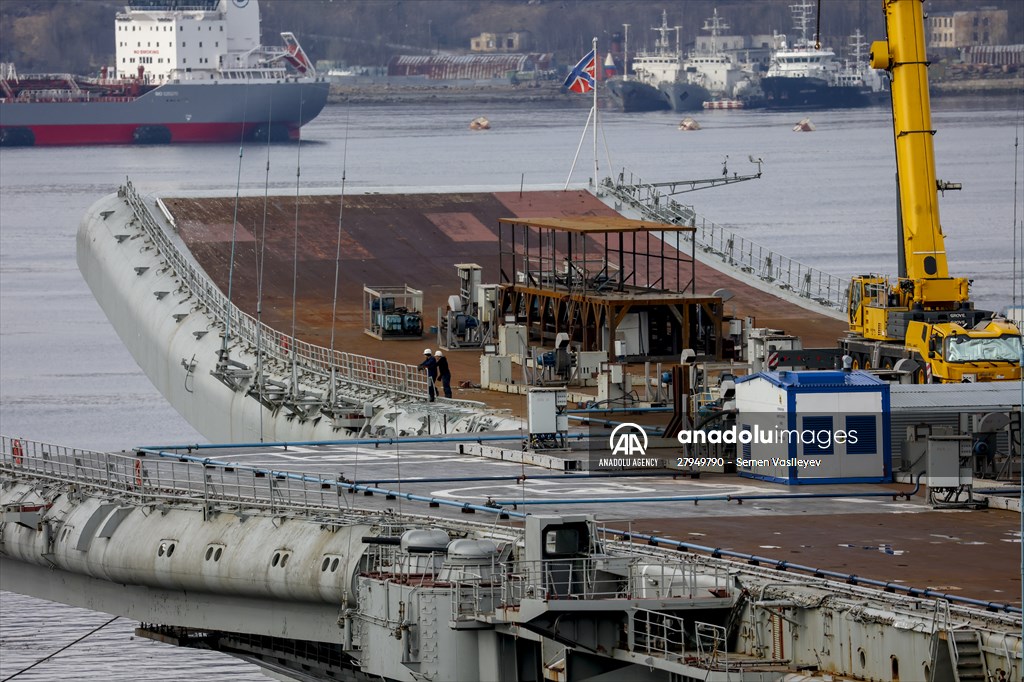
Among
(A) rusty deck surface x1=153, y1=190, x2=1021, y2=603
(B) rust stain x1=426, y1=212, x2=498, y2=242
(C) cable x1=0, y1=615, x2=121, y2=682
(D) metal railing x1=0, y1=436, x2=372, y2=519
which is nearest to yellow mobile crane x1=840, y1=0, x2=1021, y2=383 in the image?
(A) rusty deck surface x1=153, y1=190, x2=1021, y2=603

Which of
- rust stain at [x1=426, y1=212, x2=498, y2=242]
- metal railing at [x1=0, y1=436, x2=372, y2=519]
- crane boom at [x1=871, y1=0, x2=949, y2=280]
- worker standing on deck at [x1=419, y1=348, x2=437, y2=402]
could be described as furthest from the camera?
rust stain at [x1=426, y1=212, x2=498, y2=242]

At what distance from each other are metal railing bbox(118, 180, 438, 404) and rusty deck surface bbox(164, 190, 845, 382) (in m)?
0.93

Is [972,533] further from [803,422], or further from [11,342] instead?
[11,342]

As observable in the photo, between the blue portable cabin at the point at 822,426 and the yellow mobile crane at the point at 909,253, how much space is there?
33.7 feet

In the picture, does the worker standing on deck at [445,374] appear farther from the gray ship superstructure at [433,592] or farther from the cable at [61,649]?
the gray ship superstructure at [433,592]

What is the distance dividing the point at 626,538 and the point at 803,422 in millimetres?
7373

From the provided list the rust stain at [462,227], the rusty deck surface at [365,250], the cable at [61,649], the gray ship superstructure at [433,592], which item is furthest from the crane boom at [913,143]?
the rust stain at [462,227]

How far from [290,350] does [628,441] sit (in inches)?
913

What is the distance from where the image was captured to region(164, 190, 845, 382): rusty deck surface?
69.4m

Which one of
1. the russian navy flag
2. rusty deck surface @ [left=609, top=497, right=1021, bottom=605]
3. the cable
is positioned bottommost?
the cable

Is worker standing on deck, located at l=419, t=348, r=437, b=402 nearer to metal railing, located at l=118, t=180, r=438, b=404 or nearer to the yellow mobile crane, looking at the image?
metal railing, located at l=118, t=180, r=438, b=404

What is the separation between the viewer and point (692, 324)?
192ft

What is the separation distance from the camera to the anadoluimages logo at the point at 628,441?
132 feet

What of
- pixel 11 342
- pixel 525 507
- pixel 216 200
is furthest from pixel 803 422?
pixel 11 342
